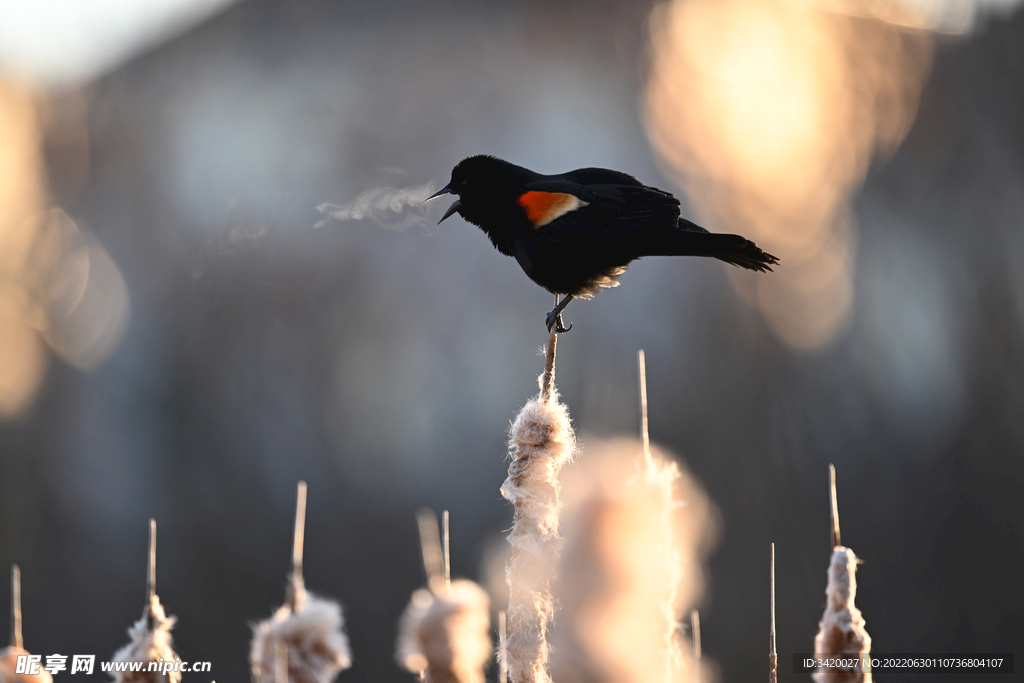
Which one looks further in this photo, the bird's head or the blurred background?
the blurred background

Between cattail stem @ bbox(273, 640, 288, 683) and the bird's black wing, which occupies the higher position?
the bird's black wing

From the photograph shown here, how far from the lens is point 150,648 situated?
1048 mm

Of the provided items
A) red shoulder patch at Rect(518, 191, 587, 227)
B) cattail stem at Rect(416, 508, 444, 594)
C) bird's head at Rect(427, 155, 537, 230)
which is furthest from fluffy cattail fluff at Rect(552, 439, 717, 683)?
bird's head at Rect(427, 155, 537, 230)

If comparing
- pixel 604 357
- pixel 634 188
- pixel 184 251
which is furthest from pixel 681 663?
pixel 184 251

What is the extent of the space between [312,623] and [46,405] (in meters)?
6.90

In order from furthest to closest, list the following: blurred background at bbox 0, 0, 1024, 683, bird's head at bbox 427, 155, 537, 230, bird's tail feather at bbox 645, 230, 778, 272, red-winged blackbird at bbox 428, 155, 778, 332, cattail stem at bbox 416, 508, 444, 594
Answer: blurred background at bbox 0, 0, 1024, 683 → bird's head at bbox 427, 155, 537, 230 → red-winged blackbird at bbox 428, 155, 778, 332 → bird's tail feather at bbox 645, 230, 778, 272 → cattail stem at bbox 416, 508, 444, 594

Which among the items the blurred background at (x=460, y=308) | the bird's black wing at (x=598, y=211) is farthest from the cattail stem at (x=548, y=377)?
the blurred background at (x=460, y=308)

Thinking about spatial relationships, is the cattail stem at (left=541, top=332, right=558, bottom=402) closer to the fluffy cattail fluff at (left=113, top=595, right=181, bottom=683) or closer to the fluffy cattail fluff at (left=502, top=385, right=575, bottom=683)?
the fluffy cattail fluff at (left=502, top=385, right=575, bottom=683)

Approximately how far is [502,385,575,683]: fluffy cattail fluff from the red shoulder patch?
536mm

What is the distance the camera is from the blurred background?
6062 mm

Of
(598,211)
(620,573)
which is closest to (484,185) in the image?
(598,211)

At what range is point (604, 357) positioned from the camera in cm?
596

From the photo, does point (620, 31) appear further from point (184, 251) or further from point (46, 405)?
point (46, 405)

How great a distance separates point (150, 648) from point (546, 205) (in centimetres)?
118
